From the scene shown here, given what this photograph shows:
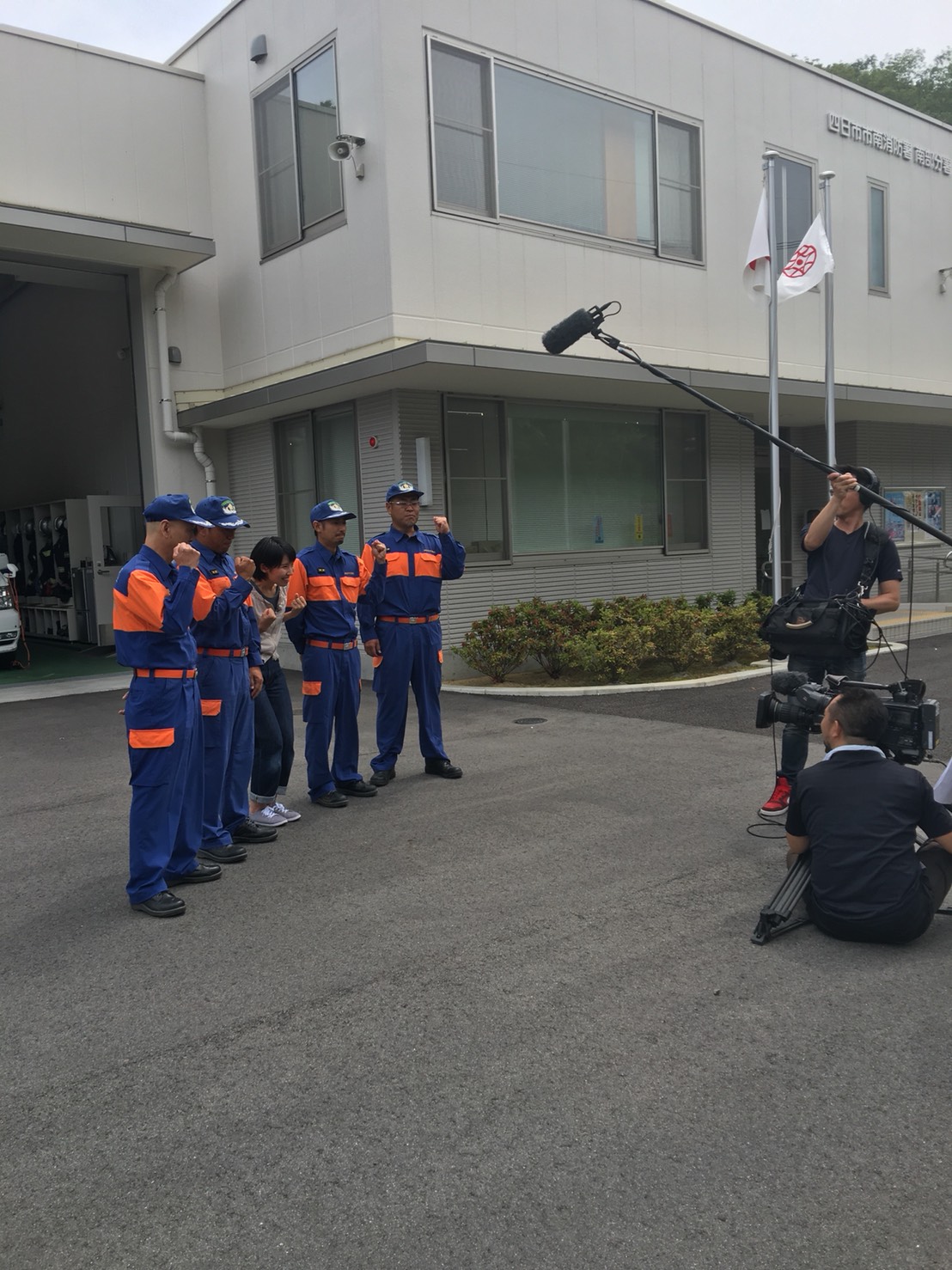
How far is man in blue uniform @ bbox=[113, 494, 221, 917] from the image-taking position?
501 centimetres

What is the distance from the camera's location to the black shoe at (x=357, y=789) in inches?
290

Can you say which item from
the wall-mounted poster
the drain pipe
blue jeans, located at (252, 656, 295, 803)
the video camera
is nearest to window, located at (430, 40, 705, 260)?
the drain pipe

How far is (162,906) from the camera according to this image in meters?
5.09

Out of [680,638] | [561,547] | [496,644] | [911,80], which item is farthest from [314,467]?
[911,80]

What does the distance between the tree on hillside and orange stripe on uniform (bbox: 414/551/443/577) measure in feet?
129

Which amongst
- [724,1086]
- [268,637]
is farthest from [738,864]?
[268,637]

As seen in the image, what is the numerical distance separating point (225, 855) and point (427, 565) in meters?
2.76

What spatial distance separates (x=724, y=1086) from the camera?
132 inches

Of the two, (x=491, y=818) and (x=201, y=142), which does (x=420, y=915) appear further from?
(x=201, y=142)

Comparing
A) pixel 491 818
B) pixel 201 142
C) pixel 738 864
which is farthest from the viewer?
pixel 201 142

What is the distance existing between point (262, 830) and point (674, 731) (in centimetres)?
416

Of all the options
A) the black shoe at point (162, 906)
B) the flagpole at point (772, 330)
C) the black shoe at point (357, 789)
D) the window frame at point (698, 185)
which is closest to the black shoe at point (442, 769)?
the black shoe at point (357, 789)

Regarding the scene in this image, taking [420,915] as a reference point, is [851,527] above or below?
above

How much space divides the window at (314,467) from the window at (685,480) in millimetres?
4888
